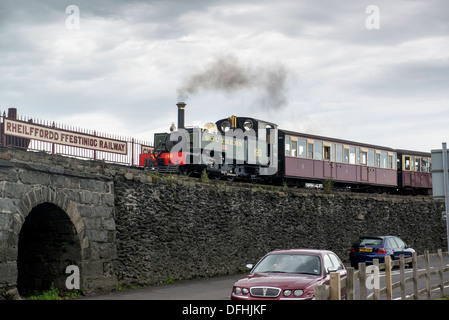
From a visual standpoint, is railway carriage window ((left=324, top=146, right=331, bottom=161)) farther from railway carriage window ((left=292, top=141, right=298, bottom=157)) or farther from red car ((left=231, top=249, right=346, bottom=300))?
red car ((left=231, top=249, right=346, bottom=300))

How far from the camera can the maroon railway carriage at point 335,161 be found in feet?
88.9

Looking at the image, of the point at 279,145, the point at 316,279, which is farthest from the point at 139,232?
the point at 279,145

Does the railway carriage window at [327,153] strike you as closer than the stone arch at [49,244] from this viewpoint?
No

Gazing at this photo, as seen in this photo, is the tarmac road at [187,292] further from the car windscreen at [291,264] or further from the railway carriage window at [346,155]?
the railway carriage window at [346,155]

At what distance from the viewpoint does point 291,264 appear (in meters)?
10.9

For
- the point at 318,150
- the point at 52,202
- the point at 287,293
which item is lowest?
the point at 287,293

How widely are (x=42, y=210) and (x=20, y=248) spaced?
1.34 meters

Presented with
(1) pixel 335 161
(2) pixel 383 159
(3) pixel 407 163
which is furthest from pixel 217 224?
(3) pixel 407 163

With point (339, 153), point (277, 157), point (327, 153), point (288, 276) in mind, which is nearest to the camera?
point (288, 276)

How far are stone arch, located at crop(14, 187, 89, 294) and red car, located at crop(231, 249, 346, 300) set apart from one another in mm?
5250

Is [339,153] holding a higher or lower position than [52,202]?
higher

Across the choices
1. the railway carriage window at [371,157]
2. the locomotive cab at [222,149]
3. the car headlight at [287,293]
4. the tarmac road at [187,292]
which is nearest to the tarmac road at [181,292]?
the tarmac road at [187,292]

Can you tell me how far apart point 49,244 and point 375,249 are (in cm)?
1224

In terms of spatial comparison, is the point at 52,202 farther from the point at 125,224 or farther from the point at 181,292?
the point at 181,292
